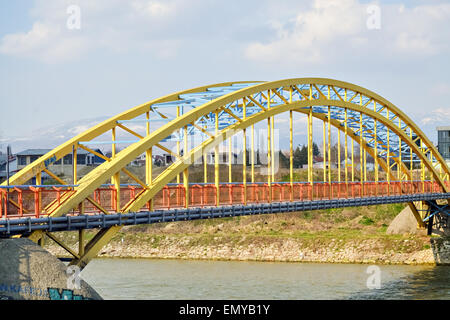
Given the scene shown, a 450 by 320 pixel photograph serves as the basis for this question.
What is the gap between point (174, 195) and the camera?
30359mm

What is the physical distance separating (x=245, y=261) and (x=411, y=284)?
17.0 m

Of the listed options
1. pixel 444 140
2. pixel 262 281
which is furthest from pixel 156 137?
pixel 444 140

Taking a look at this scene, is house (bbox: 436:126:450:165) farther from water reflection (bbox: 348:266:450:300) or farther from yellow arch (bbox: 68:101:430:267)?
yellow arch (bbox: 68:101:430:267)

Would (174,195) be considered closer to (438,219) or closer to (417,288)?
(417,288)

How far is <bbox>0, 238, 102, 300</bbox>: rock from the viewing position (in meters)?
20.1

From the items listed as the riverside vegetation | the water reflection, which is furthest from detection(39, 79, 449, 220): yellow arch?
the riverside vegetation

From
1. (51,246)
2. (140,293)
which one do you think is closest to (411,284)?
(140,293)

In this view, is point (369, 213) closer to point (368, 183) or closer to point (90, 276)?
point (368, 183)

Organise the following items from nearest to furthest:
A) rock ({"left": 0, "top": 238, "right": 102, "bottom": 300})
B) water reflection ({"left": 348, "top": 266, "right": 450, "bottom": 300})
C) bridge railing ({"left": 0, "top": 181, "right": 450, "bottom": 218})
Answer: rock ({"left": 0, "top": 238, "right": 102, "bottom": 300}), bridge railing ({"left": 0, "top": 181, "right": 450, "bottom": 218}), water reflection ({"left": 348, "top": 266, "right": 450, "bottom": 300})

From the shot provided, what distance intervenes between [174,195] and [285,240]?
93.3ft

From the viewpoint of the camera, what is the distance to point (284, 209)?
3434cm

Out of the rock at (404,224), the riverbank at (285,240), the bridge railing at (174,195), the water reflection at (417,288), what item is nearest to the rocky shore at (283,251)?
the riverbank at (285,240)

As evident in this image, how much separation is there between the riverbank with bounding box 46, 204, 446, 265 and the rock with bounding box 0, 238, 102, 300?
35.4 meters

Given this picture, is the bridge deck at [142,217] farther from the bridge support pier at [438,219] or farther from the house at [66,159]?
the house at [66,159]
